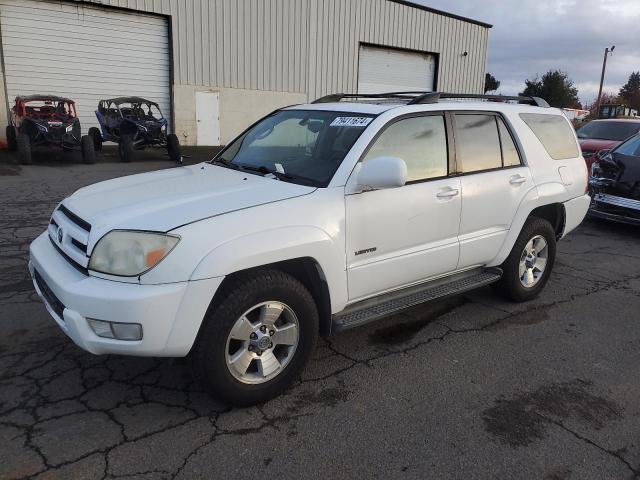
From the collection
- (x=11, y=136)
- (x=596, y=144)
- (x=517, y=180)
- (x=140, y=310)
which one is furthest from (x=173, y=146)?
(x=140, y=310)

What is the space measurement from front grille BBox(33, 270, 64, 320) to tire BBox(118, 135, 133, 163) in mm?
11174

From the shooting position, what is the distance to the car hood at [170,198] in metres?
2.84

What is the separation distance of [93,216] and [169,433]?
1.27 metres

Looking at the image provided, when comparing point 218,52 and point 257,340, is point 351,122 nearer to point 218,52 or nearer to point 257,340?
point 257,340

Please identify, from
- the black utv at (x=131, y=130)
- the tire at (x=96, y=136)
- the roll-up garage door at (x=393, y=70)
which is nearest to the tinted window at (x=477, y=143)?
the black utv at (x=131, y=130)

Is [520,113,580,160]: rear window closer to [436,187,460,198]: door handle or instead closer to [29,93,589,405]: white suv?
[29,93,589,405]: white suv

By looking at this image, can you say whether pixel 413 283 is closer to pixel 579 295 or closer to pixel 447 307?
pixel 447 307

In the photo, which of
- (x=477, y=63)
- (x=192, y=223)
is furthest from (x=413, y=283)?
(x=477, y=63)

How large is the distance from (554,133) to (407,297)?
246 centimetres

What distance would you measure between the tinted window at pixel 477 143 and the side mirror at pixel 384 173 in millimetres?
1043

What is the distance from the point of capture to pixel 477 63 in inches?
1009

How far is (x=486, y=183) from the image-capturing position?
13.7 ft

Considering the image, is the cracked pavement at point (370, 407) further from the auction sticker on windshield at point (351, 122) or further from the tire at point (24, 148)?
the tire at point (24, 148)

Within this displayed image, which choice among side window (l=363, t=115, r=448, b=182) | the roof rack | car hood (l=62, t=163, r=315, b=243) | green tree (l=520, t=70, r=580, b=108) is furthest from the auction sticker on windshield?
green tree (l=520, t=70, r=580, b=108)
